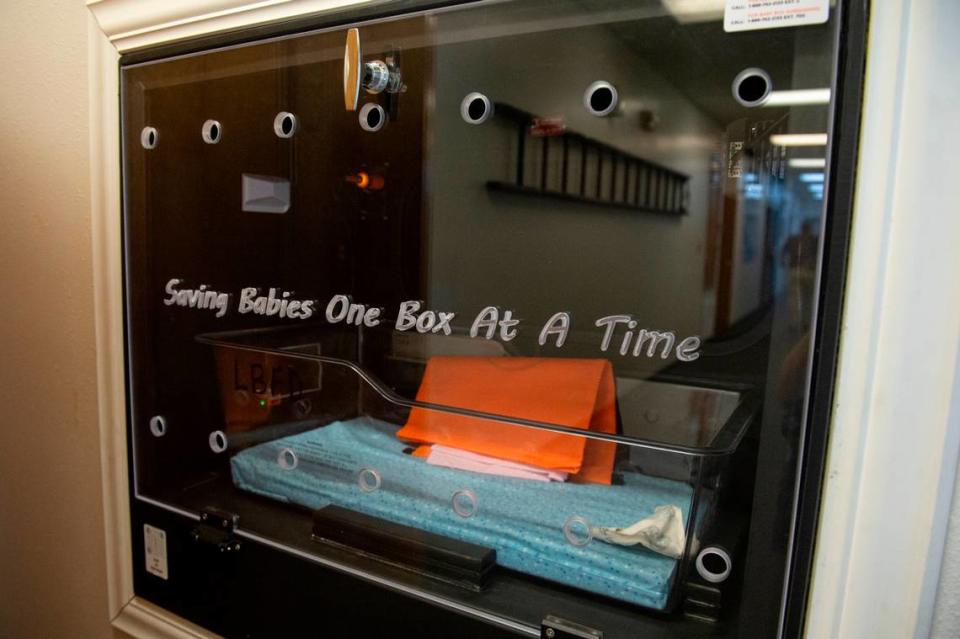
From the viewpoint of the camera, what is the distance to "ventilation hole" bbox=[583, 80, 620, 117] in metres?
0.51

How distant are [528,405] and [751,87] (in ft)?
1.09

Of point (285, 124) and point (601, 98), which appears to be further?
point (285, 124)

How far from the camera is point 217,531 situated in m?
0.73

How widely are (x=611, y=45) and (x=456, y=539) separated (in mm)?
465

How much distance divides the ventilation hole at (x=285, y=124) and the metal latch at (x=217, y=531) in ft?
1.41

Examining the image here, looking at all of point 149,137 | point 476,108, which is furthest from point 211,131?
point 476,108

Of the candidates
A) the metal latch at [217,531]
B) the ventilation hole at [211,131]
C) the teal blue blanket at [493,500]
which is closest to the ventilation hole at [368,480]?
the teal blue blanket at [493,500]

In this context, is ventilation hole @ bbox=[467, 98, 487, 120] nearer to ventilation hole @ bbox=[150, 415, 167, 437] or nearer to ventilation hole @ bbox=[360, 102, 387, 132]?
ventilation hole @ bbox=[360, 102, 387, 132]

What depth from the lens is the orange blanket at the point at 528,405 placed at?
1.93 feet

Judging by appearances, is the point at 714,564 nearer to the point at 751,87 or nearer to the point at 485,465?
the point at 485,465

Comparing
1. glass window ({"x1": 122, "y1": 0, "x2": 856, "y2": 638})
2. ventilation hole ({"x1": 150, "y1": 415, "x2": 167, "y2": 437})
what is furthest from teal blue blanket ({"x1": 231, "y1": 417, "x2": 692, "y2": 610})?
ventilation hole ({"x1": 150, "y1": 415, "x2": 167, "y2": 437})

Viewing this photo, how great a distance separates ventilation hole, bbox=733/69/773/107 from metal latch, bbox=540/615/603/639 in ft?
1.40

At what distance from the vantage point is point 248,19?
67cm

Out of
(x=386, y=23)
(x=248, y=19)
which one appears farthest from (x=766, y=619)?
(x=248, y=19)
